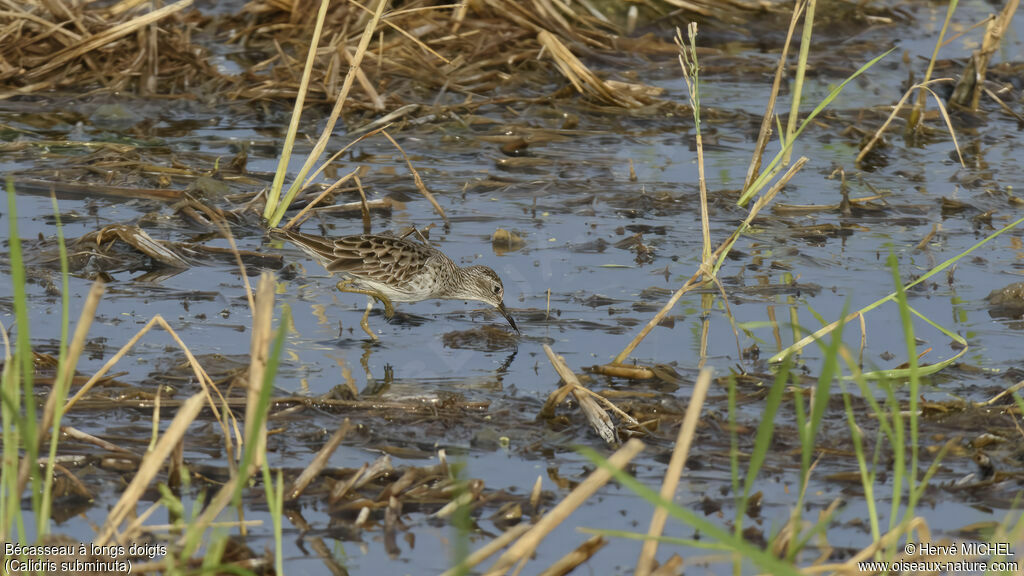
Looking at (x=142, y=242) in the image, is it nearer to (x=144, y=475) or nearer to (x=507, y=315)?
(x=507, y=315)

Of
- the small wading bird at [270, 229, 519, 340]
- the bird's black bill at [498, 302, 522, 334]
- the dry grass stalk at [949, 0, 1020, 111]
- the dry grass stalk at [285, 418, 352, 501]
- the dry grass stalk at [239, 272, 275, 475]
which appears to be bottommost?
the dry grass stalk at [285, 418, 352, 501]

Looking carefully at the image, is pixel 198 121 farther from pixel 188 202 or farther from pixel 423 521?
pixel 423 521

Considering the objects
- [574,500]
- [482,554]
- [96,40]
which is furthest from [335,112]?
[574,500]

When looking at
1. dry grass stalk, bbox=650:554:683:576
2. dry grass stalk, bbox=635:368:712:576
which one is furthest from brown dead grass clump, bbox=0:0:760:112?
dry grass stalk, bbox=635:368:712:576

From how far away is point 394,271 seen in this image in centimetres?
845

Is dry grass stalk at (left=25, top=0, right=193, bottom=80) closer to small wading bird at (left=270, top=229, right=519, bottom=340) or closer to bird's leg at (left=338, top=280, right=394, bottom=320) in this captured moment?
small wading bird at (left=270, top=229, right=519, bottom=340)

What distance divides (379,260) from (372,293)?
24 centimetres

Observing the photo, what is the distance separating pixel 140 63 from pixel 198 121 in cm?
99

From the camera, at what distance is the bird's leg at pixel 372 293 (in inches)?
336

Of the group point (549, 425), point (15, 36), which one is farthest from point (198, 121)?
point (549, 425)

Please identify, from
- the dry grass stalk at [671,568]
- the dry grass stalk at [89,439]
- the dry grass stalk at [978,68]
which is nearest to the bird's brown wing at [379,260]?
the dry grass stalk at [89,439]

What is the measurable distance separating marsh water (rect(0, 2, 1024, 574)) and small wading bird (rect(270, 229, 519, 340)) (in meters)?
0.19

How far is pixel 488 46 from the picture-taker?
44.2 ft

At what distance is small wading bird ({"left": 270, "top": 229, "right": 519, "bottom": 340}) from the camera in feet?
27.5
